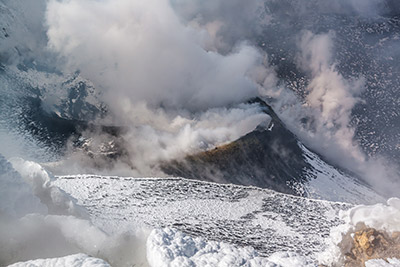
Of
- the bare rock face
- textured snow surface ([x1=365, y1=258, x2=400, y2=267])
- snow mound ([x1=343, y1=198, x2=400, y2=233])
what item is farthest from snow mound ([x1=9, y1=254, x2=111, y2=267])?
snow mound ([x1=343, y1=198, x2=400, y2=233])

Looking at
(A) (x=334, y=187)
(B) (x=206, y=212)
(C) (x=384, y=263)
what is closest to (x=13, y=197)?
(C) (x=384, y=263)

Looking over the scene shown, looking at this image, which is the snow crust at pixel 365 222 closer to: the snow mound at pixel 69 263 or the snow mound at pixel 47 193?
the snow mound at pixel 69 263

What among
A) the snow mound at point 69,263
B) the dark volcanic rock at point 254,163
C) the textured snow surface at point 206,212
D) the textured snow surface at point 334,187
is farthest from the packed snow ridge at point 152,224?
the textured snow surface at point 334,187

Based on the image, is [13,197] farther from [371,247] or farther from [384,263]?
[371,247]

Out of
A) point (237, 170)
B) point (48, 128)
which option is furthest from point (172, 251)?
point (237, 170)

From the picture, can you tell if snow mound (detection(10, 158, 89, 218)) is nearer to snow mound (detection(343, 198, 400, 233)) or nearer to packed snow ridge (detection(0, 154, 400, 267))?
packed snow ridge (detection(0, 154, 400, 267))

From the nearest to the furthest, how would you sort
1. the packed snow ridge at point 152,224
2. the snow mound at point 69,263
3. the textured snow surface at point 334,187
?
the snow mound at point 69,263 → the packed snow ridge at point 152,224 → the textured snow surface at point 334,187
